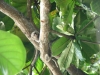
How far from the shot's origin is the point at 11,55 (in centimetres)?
52

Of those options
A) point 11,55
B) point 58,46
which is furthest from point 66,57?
point 11,55

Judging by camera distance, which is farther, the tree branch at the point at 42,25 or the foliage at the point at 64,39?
the foliage at the point at 64,39

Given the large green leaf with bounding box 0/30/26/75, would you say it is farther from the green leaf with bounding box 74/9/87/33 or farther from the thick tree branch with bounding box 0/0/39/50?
the green leaf with bounding box 74/9/87/33

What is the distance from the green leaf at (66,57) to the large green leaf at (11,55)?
137mm

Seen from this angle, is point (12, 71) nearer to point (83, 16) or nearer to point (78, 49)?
point (78, 49)

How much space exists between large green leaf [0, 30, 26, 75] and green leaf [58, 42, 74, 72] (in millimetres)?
137

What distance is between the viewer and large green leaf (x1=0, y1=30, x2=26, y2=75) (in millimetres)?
490

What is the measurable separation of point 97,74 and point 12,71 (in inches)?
17.5

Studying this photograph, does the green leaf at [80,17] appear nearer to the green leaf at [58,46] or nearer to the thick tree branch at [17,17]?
the green leaf at [58,46]

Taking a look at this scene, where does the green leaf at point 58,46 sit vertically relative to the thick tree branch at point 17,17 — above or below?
below

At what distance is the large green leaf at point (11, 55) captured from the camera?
0.49 meters

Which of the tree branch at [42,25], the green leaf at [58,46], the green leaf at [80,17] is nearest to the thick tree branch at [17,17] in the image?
the tree branch at [42,25]

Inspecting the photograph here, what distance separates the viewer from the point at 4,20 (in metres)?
0.81

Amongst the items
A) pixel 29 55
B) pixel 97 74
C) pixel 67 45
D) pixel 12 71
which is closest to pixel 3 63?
pixel 12 71
